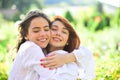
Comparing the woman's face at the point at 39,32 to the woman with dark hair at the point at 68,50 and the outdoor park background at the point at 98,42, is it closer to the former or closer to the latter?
the woman with dark hair at the point at 68,50

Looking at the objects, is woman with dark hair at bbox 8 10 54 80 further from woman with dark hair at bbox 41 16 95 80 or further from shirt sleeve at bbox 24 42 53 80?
woman with dark hair at bbox 41 16 95 80

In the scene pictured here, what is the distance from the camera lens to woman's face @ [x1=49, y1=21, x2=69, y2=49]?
166 inches

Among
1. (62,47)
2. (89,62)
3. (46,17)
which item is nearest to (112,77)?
(89,62)

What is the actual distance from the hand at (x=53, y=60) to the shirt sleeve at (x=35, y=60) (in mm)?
43

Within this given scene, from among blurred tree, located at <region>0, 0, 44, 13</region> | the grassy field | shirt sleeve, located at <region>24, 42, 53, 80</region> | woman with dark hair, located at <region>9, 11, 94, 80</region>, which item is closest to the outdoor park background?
the grassy field

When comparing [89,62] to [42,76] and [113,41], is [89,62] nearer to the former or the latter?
[42,76]

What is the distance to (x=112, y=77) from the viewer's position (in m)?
4.16

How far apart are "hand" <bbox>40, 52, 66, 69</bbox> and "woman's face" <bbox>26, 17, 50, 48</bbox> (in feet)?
0.45

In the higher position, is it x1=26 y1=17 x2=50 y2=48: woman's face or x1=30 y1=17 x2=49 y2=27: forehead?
x1=30 y1=17 x2=49 y2=27: forehead

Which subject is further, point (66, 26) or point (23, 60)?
point (66, 26)

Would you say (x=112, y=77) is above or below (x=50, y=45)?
below

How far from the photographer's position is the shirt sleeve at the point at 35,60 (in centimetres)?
383

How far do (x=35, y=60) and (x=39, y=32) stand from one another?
29cm

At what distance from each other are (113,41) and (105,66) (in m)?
5.52
